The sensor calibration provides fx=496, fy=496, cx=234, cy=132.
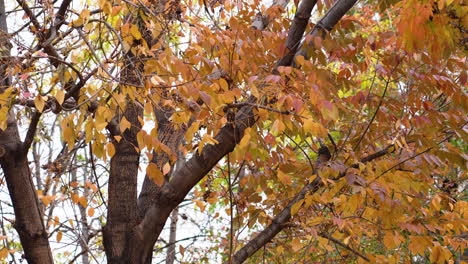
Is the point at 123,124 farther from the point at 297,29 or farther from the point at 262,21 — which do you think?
the point at 262,21

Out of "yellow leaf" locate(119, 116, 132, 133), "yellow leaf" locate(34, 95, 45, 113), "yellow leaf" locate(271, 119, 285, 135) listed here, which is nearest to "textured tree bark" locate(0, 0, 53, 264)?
"yellow leaf" locate(34, 95, 45, 113)

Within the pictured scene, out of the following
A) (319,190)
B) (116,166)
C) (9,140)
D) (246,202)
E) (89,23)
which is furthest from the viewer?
(246,202)

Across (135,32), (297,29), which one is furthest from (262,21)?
(135,32)

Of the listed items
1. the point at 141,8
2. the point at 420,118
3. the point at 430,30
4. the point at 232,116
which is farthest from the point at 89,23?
the point at 420,118

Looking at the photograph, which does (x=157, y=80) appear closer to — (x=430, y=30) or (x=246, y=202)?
(x=430, y=30)

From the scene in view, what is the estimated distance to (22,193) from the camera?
3.67 m

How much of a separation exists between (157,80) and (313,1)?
1.42 meters

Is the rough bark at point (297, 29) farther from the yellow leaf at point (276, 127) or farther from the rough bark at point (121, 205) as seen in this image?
the rough bark at point (121, 205)

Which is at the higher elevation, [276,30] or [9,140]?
[276,30]

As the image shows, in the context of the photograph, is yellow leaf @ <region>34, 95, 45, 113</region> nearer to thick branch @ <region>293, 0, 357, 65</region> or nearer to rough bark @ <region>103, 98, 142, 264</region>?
rough bark @ <region>103, 98, 142, 264</region>

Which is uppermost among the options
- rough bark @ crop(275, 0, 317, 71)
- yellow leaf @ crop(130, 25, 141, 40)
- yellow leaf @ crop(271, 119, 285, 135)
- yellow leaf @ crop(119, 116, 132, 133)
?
rough bark @ crop(275, 0, 317, 71)

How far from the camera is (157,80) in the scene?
2.64m

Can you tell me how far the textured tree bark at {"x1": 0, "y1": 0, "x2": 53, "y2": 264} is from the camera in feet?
11.9

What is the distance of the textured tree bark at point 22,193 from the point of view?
363cm
